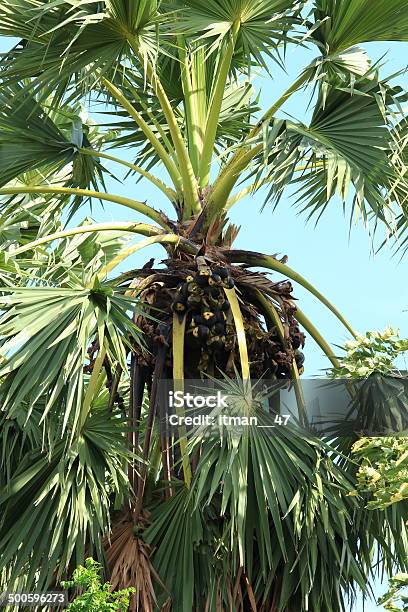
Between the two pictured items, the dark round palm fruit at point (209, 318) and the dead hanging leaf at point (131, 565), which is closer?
the dead hanging leaf at point (131, 565)

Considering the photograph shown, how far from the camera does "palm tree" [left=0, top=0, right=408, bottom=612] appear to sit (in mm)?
6520

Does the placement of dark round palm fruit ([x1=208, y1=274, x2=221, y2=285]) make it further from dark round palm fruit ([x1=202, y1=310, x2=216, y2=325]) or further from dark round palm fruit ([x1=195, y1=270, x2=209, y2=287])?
dark round palm fruit ([x1=202, y1=310, x2=216, y2=325])

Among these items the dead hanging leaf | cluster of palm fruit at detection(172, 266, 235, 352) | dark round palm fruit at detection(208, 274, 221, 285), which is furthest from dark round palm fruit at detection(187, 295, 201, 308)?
the dead hanging leaf

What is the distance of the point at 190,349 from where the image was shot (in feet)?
23.5

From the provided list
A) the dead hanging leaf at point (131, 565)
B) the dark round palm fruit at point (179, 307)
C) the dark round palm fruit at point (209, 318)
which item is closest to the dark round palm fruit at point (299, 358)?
the dark round palm fruit at point (209, 318)

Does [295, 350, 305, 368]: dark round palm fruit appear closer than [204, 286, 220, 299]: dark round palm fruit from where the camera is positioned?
No

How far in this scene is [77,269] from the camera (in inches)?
314

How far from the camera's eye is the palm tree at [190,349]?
6.52 m

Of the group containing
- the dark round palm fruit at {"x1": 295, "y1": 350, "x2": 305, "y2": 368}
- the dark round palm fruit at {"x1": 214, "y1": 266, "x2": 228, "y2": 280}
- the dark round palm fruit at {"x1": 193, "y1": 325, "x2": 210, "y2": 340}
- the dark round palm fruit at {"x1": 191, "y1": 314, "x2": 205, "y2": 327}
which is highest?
the dark round palm fruit at {"x1": 214, "y1": 266, "x2": 228, "y2": 280}

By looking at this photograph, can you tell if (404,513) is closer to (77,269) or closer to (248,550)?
(248,550)

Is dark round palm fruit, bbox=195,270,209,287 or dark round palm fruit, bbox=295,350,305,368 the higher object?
dark round palm fruit, bbox=195,270,209,287

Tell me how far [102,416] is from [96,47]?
223 cm

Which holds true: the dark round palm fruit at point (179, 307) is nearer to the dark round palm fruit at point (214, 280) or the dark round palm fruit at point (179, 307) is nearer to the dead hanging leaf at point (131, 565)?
the dark round palm fruit at point (214, 280)

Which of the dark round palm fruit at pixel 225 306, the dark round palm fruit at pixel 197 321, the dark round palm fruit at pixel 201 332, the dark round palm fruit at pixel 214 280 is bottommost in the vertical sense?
the dark round palm fruit at pixel 201 332
